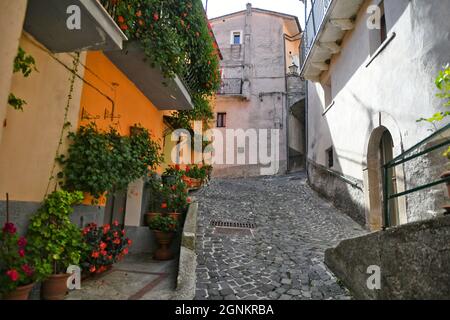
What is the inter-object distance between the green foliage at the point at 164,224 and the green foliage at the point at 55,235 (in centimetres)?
192

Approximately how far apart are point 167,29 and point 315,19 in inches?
284

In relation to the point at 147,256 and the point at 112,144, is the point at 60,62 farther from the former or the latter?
the point at 147,256

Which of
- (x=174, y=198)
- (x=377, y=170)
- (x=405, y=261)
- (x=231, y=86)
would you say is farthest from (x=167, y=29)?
(x=231, y=86)

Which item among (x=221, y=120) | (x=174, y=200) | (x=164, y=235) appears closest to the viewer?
(x=164, y=235)

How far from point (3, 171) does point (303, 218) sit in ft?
24.0

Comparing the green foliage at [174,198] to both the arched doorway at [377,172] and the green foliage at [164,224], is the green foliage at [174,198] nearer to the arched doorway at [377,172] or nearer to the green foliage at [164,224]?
the green foliage at [164,224]

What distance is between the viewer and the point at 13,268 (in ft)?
8.78

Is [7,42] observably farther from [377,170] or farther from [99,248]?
[377,170]

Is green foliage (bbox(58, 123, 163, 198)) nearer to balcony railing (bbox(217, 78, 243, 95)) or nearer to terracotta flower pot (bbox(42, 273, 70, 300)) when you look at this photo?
terracotta flower pot (bbox(42, 273, 70, 300))

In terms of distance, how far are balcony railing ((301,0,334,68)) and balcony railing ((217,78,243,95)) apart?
30.9 ft

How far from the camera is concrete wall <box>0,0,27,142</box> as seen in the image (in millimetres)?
2607

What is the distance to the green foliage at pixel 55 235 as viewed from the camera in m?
3.26

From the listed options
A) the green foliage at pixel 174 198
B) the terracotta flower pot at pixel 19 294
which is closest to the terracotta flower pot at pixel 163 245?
the green foliage at pixel 174 198

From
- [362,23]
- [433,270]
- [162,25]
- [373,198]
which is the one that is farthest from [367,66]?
[433,270]
